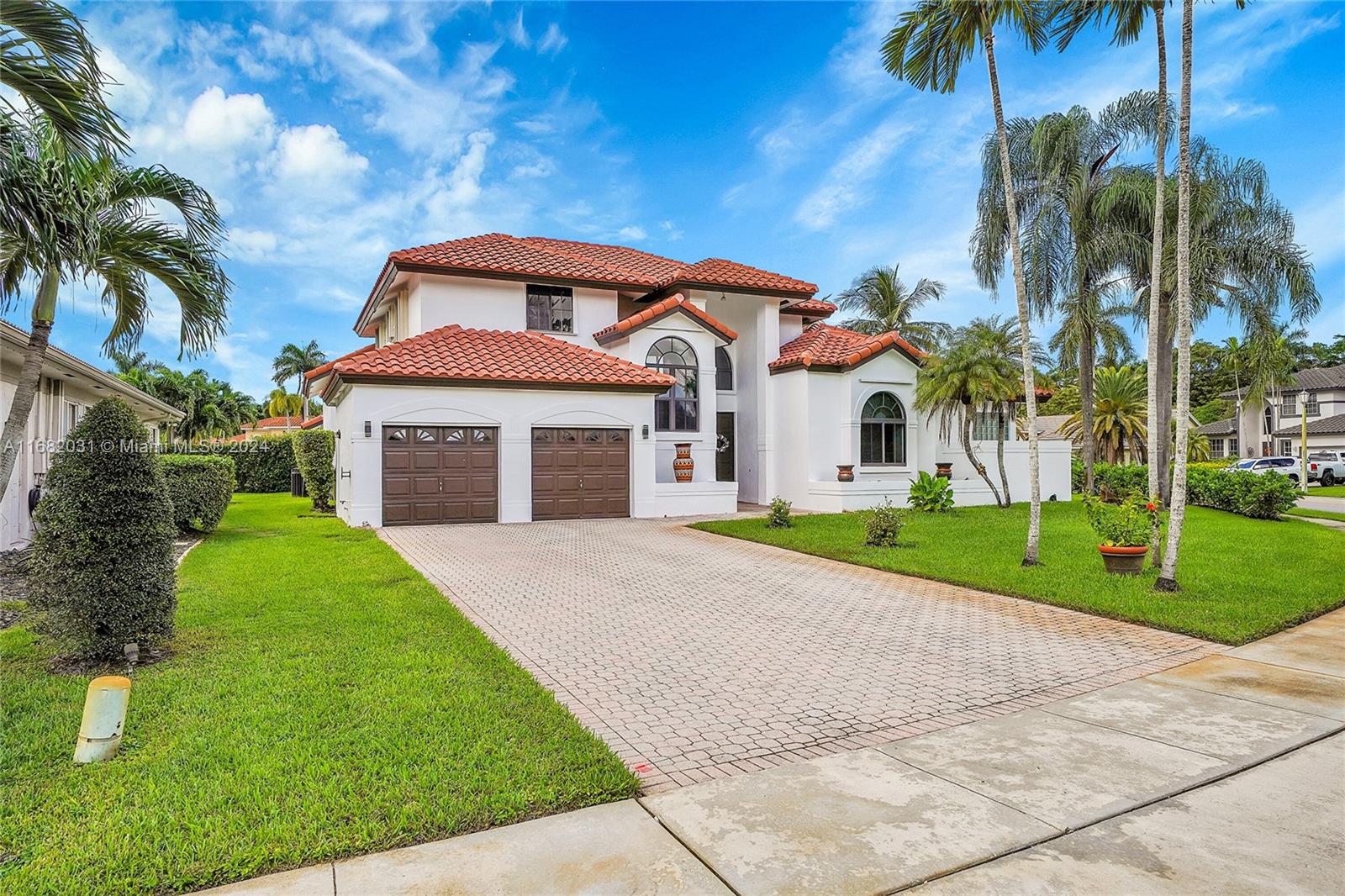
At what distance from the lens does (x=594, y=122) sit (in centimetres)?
2253

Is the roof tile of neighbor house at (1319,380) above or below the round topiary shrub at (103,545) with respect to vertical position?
above

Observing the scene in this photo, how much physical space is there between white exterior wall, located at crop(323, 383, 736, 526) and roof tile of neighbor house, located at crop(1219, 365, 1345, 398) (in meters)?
56.7

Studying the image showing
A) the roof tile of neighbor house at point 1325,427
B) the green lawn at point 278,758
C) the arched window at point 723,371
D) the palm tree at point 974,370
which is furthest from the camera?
the roof tile of neighbor house at point 1325,427

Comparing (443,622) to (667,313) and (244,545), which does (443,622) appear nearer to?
(244,545)

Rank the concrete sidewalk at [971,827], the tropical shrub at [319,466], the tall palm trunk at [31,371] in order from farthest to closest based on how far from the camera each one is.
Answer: the tropical shrub at [319,466], the tall palm trunk at [31,371], the concrete sidewalk at [971,827]

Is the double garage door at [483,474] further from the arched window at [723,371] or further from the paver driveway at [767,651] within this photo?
the arched window at [723,371]

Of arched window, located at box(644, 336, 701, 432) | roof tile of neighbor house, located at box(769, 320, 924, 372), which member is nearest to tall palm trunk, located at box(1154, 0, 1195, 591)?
roof tile of neighbor house, located at box(769, 320, 924, 372)

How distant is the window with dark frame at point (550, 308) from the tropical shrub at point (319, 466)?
7.17 m

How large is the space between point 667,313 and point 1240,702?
695 inches

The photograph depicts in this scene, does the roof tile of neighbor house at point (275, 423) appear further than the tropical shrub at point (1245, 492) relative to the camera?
Yes

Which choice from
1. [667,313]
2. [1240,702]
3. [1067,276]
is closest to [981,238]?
Answer: [1067,276]

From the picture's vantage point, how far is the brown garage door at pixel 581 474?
19234 mm

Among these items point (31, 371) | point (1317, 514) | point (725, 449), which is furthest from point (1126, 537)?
point (1317, 514)

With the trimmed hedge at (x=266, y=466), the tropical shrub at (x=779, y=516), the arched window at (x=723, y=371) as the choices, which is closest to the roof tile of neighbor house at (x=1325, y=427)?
the arched window at (x=723, y=371)
